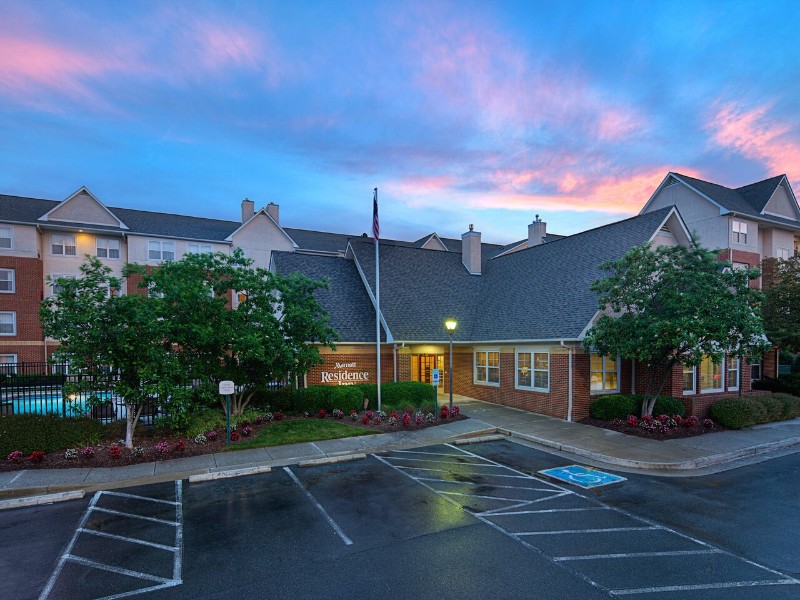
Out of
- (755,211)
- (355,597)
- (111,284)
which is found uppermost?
(755,211)

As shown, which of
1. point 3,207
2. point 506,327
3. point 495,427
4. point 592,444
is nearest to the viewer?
point 592,444

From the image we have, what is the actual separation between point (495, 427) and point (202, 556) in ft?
36.4

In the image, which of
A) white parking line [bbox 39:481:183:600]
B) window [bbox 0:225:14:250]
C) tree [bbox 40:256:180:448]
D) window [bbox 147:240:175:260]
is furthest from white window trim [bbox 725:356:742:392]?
window [bbox 0:225:14:250]

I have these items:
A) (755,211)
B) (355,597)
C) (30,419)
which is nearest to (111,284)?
(30,419)

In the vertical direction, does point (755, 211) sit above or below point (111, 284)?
above

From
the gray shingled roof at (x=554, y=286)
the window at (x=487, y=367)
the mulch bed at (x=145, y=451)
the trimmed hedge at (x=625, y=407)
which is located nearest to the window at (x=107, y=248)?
the mulch bed at (x=145, y=451)

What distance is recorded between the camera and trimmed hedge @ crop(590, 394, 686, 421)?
51.9 feet

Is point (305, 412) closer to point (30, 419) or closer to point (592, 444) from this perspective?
point (30, 419)

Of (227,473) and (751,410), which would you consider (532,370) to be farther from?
(227,473)

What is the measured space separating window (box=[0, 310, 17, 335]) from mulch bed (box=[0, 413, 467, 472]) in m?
23.7

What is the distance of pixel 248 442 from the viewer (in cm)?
1327

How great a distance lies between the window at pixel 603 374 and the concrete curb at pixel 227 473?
42.0 feet

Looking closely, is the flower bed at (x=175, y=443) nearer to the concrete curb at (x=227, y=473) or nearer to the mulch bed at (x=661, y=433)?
the concrete curb at (x=227, y=473)

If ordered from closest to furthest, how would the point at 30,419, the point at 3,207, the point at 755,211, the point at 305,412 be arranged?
the point at 30,419 → the point at 305,412 → the point at 755,211 → the point at 3,207
